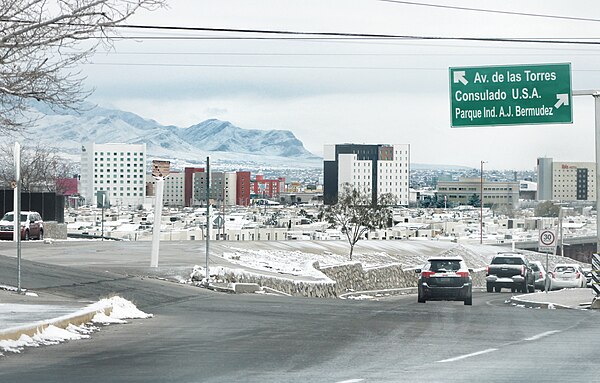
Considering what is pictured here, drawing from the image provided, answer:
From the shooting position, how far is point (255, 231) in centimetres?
11331

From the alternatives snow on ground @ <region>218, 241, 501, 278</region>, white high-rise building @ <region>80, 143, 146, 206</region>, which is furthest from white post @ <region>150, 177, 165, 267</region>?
white high-rise building @ <region>80, 143, 146, 206</region>

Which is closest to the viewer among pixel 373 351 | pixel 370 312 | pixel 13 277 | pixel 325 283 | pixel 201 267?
pixel 373 351

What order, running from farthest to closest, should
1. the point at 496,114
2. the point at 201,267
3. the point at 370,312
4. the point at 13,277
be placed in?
the point at 201,267 → the point at 496,114 → the point at 13,277 → the point at 370,312

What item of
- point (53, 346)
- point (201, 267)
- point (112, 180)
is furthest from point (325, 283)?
point (112, 180)

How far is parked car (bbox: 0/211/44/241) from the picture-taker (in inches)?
2111

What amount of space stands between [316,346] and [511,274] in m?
33.0

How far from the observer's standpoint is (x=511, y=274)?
48000 mm

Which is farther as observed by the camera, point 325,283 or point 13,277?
point 325,283

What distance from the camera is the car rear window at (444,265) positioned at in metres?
34.6

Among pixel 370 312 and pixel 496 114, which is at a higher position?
pixel 496 114

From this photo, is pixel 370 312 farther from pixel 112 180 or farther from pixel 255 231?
pixel 112 180

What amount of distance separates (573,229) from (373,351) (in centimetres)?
16202

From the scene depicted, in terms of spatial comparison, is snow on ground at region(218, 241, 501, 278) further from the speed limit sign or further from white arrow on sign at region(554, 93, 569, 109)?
white arrow on sign at region(554, 93, 569, 109)

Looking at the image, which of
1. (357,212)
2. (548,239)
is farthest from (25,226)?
(357,212)
